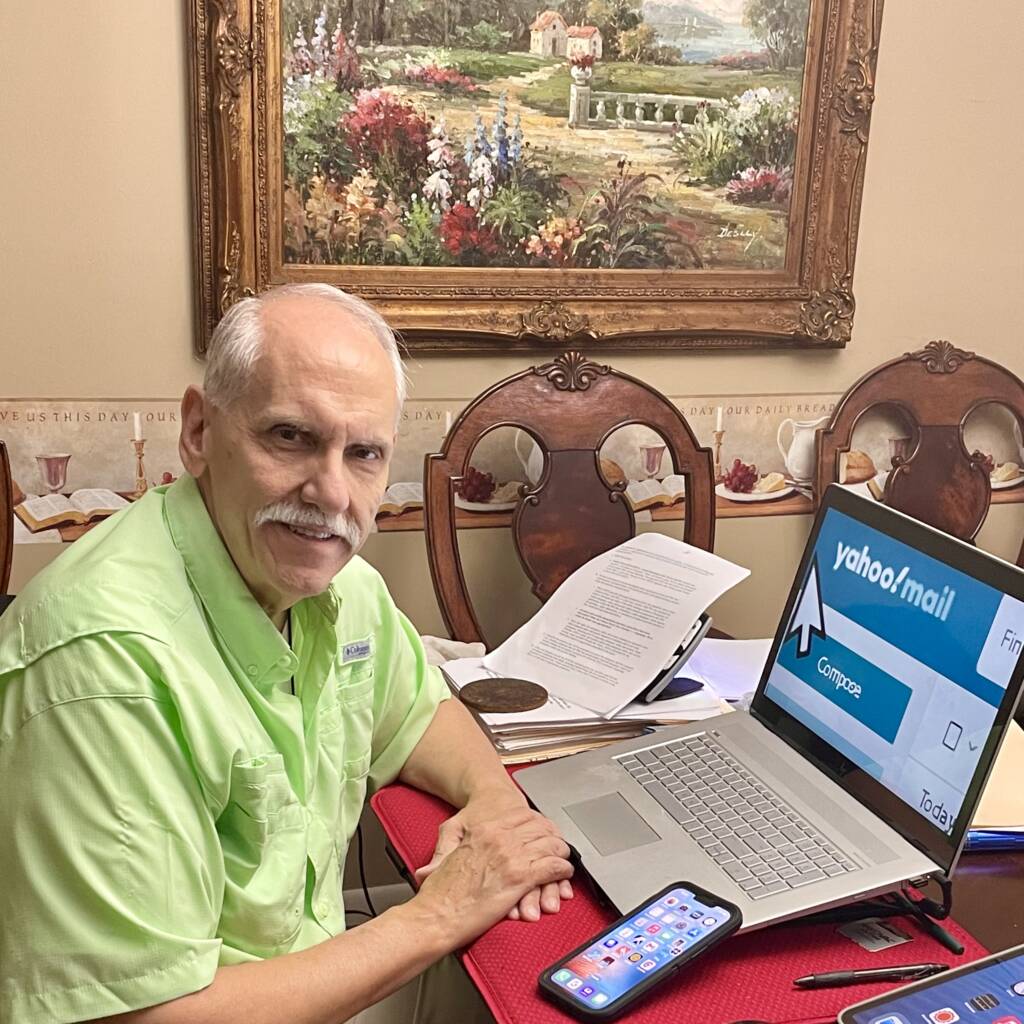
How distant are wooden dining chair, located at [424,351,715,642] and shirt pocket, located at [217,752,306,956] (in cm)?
91

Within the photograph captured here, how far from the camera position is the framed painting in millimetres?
1890

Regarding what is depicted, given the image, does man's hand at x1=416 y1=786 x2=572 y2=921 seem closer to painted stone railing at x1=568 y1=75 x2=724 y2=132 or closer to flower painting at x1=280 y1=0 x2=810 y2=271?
flower painting at x1=280 y1=0 x2=810 y2=271

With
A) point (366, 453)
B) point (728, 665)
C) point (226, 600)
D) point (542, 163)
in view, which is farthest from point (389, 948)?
point (542, 163)

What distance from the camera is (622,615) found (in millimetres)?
1592

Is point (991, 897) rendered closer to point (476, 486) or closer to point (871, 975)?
point (871, 975)

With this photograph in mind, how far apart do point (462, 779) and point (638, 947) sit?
14.0 inches

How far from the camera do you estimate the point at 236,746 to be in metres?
0.96

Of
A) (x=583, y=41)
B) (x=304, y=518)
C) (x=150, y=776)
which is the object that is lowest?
(x=150, y=776)

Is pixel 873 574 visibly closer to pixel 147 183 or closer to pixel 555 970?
pixel 555 970

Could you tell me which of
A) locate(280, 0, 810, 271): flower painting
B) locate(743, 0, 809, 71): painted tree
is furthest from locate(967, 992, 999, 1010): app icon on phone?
locate(743, 0, 809, 71): painted tree

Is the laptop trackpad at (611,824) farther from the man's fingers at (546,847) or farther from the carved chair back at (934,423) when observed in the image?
the carved chair back at (934,423)

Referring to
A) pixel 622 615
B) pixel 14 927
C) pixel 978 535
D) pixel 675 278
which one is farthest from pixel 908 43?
pixel 14 927

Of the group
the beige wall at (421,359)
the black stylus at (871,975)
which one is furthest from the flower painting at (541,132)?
the black stylus at (871,975)

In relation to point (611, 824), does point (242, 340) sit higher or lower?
higher
